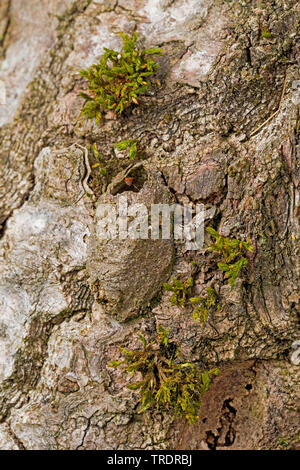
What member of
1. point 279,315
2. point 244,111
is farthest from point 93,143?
point 279,315

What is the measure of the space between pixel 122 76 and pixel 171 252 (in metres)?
1.35

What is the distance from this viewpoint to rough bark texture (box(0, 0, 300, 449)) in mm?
2906

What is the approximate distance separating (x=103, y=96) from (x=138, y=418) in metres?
2.40

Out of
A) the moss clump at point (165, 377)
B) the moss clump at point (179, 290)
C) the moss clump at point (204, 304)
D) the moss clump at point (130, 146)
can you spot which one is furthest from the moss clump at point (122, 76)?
the moss clump at point (165, 377)

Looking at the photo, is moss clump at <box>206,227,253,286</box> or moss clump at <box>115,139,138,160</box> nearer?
moss clump at <box>206,227,253,286</box>

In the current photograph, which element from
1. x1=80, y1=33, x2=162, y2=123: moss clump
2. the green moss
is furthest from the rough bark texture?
x1=80, y1=33, x2=162, y2=123: moss clump

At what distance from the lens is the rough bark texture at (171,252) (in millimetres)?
2906

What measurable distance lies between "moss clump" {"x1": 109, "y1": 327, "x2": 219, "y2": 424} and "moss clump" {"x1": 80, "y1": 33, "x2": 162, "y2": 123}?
173 cm

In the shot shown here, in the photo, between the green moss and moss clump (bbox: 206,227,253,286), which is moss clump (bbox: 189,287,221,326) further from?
the green moss

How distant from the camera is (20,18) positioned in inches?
149

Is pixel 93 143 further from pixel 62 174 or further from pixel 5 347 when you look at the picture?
pixel 5 347

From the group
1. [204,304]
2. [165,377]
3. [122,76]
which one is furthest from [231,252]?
[122,76]

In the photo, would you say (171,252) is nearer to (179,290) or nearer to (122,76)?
(179,290)

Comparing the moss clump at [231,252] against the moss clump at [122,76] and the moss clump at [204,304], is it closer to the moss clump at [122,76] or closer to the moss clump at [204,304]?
the moss clump at [204,304]
